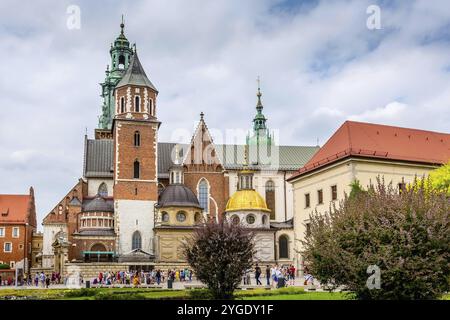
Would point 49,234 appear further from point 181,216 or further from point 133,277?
Answer: point 133,277

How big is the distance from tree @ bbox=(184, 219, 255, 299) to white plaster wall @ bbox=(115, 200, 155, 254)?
40.5m

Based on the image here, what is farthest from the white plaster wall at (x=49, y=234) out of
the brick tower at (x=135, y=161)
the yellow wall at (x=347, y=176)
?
the yellow wall at (x=347, y=176)

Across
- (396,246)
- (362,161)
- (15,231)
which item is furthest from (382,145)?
(15,231)

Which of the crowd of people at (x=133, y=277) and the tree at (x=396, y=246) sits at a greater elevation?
the tree at (x=396, y=246)

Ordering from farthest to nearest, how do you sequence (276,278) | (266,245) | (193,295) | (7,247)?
(7,247)
(266,245)
(276,278)
(193,295)

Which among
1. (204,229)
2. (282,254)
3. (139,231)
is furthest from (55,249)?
(204,229)

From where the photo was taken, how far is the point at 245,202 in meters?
72.4

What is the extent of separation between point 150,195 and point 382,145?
28.8 m

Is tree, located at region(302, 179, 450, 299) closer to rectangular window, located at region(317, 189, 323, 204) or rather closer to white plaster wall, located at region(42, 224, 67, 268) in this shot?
rectangular window, located at region(317, 189, 323, 204)

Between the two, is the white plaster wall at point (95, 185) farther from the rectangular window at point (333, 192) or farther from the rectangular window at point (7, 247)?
the rectangular window at point (333, 192)

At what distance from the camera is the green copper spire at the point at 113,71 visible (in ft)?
326

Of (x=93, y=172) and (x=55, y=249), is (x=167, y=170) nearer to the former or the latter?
(x=93, y=172)

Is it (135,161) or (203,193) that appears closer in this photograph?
(135,161)

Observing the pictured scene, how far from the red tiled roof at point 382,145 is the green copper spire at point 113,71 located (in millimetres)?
50911
